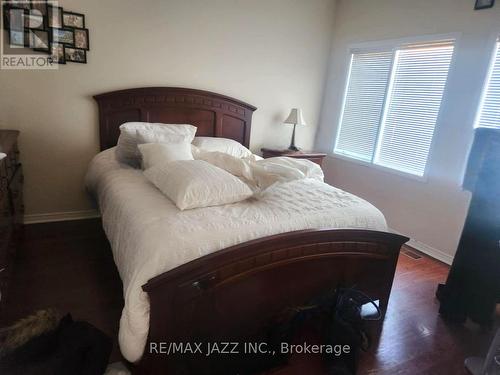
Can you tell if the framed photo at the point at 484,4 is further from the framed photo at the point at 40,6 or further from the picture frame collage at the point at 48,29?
the framed photo at the point at 40,6

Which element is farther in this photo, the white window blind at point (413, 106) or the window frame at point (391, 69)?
the white window blind at point (413, 106)

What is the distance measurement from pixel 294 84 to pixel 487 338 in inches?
120

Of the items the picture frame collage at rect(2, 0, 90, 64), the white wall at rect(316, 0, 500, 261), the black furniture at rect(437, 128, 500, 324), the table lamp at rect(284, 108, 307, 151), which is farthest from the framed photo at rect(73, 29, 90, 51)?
the black furniture at rect(437, 128, 500, 324)

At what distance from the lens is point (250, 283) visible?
1580mm

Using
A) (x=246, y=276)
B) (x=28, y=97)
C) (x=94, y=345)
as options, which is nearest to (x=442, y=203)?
(x=246, y=276)

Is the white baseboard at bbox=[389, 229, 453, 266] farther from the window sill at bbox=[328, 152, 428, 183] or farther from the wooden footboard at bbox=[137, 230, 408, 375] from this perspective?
the wooden footboard at bbox=[137, 230, 408, 375]

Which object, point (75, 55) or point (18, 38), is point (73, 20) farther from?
point (18, 38)

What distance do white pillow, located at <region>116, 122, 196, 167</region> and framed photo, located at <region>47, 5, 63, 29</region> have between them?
3.14 ft

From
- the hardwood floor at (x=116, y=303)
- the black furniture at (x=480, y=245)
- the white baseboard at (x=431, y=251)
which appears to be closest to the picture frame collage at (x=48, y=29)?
the hardwood floor at (x=116, y=303)

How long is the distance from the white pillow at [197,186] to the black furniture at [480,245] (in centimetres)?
144

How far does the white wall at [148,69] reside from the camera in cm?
275

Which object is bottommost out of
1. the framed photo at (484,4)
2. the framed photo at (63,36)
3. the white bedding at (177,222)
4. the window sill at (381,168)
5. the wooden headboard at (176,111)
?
the white bedding at (177,222)

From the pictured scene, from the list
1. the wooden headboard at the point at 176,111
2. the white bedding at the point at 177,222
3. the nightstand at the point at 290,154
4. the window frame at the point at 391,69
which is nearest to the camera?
the white bedding at the point at 177,222

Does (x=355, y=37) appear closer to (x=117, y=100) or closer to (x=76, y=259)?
(x=117, y=100)
